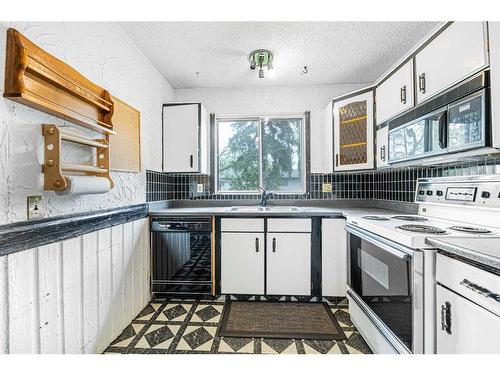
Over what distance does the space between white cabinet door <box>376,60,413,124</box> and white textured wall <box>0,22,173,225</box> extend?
2.06 m

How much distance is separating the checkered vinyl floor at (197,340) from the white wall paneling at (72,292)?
4.7 inches

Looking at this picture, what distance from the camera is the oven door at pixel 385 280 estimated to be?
119cm

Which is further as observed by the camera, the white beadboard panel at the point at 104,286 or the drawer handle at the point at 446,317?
the white beadboard panel at the point at 104,286

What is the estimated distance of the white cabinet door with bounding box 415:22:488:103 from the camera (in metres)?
1.16

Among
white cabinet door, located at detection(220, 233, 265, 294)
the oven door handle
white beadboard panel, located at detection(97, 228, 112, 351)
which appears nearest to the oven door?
the oven door handle

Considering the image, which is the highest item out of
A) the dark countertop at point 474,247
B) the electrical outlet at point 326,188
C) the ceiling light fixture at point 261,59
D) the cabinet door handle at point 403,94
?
the ceiling light fixture at point 261,59

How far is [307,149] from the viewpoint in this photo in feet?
9.41

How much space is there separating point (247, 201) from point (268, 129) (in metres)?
0.92

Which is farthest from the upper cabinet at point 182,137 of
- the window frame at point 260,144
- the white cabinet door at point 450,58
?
the white cabinet door at point 450,58

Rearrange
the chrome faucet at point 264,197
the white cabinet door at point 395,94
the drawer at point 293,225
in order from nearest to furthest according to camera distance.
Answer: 1. the white cabinet door at point 395,94
2. the drawer at point 293,225
3. the chrome faucet at point 264,197

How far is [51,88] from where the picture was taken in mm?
1175

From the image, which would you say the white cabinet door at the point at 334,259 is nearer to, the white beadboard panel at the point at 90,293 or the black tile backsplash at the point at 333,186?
the black tile backsplash at the point at 333,186

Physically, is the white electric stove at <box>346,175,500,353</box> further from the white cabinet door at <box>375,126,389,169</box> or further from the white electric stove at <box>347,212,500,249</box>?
the white cabinet door at <box>375,126,389,169</box>

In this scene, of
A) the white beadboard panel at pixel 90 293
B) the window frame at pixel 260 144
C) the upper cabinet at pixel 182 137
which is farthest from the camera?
the window frame at pixel 260 144
